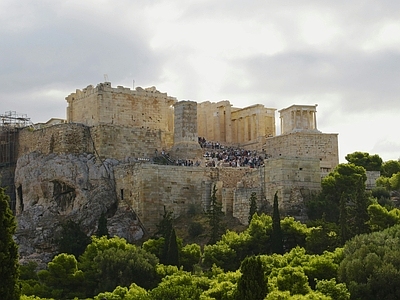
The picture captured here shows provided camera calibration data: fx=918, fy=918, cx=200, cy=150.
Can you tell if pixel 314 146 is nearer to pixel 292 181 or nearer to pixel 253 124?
pixel 253 124

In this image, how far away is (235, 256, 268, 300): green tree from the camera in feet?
106

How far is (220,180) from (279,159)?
582 cm

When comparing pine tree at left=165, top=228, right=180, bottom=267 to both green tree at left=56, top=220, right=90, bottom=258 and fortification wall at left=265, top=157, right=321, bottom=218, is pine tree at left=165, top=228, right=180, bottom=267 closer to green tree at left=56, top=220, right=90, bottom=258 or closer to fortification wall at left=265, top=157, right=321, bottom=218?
green tree at left=56, top=220, right=90, bottom=258

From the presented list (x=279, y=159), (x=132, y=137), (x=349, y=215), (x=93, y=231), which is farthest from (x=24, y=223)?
(x=349, y=215)

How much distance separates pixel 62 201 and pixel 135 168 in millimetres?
4822

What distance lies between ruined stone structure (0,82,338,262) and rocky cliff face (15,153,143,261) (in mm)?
57

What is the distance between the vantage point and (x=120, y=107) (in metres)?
56.2

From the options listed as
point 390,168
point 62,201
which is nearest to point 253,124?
point 390,168

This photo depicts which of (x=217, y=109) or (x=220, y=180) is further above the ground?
(x=217, y=109)

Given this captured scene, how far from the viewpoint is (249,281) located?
32.4 metres

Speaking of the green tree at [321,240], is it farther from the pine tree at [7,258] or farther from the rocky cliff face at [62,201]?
the pine tree at [7,258]

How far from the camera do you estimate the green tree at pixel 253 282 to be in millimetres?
32312

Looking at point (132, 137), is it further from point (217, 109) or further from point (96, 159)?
point (217, 109)

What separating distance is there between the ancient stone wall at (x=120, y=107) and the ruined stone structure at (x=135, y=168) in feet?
0.20
